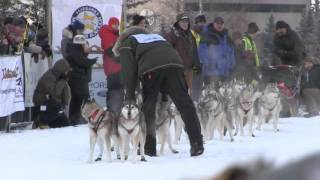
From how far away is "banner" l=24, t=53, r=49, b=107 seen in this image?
9.99 meters

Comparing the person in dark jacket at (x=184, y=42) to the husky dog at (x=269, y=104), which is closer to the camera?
the person in dark jacket at (x=184, y=42)

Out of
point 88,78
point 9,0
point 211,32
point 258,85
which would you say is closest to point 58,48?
point 88,78

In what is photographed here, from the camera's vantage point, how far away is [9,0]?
25891mm

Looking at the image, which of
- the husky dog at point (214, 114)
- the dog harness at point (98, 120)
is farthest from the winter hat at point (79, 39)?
the dog harness at point (98, 120)

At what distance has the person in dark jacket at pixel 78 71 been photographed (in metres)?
10.5

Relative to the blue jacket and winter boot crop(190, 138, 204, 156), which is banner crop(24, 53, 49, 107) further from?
winter boot crop(190, 138, 204, 156)

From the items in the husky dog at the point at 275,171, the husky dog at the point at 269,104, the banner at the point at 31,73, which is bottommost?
the husky dog at the point at 269,104

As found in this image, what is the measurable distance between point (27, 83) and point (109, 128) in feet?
12.1

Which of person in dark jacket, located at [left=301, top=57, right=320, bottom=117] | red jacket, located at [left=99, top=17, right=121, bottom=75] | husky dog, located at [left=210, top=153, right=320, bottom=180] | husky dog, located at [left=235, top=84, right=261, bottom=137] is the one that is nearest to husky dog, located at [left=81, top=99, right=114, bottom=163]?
husky dog, located at [left=235, top=84, right=261, bottom=137]

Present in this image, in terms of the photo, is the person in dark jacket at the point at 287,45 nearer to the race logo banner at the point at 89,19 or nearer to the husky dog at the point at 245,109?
the husky dog at the point at 245,109

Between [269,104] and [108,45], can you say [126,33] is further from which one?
[269,104]

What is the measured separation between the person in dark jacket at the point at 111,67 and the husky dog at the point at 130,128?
342 centimetres

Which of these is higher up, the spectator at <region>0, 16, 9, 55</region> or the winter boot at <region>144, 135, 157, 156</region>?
the spectator at <region>0, 16, 9, 55</region>

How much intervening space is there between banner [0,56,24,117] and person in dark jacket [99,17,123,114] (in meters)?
1.30
